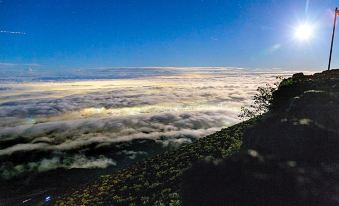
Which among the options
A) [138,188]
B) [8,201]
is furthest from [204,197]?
[8,201]

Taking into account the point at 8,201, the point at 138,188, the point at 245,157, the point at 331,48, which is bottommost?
the point at 8,201

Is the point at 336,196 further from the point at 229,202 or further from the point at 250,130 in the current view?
the point at 250,130

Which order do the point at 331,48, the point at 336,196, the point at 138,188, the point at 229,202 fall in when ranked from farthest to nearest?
the point at 331,48, the point at 138,188, the point at 229,202, the point at 336,196

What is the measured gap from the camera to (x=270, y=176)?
97.2ft

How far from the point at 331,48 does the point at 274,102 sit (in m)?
16.3

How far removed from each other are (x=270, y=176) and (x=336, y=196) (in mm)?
4960

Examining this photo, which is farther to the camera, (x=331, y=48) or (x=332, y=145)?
(x=331, y=48)

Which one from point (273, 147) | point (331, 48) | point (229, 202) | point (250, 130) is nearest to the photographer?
point (229, 202)

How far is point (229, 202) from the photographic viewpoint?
28219 mm

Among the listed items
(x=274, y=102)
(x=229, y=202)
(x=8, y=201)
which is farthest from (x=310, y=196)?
(x=8, y=201)

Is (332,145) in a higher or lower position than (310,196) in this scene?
higher

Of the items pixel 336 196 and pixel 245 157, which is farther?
pixel 245 157

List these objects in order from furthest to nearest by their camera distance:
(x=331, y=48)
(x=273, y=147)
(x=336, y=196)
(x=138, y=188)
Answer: (x=331, y=48), (x=138, y=188), (x=273, y=147), (x=336, y=196)

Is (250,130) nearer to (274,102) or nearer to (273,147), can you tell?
(273,147)
